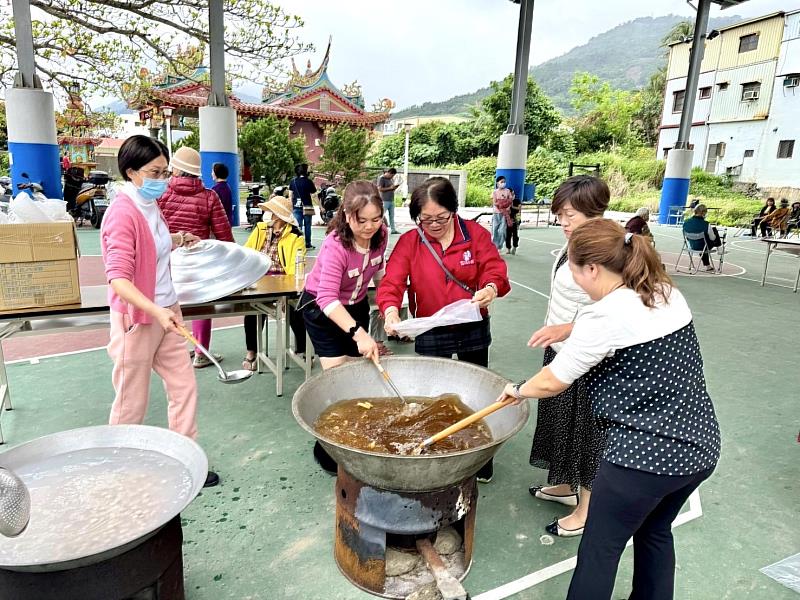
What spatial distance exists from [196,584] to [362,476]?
892 millimetres

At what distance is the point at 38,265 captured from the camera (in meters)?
2.78

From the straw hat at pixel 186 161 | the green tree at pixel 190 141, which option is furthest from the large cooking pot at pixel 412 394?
the green tree at pixel 190 141

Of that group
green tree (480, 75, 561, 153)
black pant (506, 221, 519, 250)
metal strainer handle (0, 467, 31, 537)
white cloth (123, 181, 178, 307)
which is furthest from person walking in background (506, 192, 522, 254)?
green tree (480, 75, 561, 153)

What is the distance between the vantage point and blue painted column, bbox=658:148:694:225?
55.4 feet

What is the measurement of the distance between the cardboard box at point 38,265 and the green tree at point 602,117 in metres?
30.9

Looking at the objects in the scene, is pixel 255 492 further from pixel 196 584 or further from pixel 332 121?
pixel 332 121

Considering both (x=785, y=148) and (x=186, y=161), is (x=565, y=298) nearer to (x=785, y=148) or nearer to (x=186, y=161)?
(x=186, y=161)

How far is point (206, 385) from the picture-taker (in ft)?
12.9

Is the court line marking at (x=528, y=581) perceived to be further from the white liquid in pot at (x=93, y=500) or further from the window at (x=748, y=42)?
the window at (x=748, y=42)

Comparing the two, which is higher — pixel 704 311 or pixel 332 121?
pixel 332 121

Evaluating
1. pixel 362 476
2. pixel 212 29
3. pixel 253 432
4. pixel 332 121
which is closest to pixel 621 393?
pixel 362 476

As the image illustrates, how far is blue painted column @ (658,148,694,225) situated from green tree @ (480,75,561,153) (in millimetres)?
11152

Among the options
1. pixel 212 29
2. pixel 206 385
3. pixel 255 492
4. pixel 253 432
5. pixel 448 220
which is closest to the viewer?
pixel 448 220

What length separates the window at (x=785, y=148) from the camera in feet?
72.3
